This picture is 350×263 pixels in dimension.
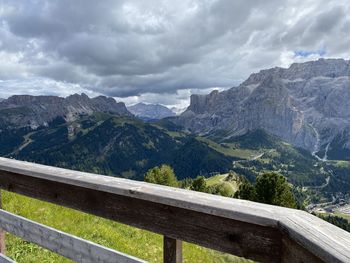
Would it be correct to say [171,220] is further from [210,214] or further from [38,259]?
[38,259]

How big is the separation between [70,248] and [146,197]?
152 cm

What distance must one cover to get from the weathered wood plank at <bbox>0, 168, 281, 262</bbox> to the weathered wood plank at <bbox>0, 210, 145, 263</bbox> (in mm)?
375

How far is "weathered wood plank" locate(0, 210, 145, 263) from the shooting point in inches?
159

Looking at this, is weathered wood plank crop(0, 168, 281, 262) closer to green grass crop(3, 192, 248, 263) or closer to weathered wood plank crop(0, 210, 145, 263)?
weathered wood plank crop(0, 210, 145, 263)

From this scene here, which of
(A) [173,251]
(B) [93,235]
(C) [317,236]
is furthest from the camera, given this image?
(B) [93,235]

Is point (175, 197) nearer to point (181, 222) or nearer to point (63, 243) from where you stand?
point (181, 222)

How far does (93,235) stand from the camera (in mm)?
11688

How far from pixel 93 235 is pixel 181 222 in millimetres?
8918

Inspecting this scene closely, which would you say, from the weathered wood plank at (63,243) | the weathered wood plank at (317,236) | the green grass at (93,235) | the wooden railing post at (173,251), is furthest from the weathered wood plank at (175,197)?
the green grass at (93,235)

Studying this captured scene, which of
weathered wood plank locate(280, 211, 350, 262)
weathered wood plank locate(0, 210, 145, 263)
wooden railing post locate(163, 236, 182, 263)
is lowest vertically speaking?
weathered wood plank locate(0, 210, 145, 263)

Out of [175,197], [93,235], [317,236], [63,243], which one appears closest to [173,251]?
[175,197]

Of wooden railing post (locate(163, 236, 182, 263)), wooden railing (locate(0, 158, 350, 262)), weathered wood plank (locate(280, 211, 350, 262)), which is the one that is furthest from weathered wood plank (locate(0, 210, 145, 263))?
weathered wood plank (locate(280, 211, 350, 262))

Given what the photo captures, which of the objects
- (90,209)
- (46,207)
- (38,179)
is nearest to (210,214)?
(90,209)

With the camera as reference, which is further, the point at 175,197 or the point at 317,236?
the point at 175,197
